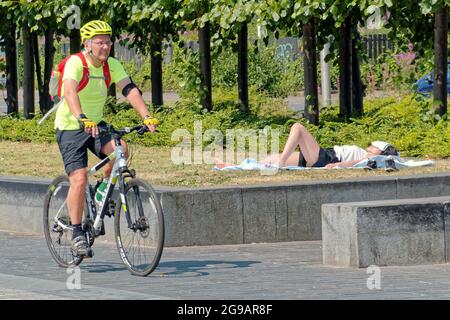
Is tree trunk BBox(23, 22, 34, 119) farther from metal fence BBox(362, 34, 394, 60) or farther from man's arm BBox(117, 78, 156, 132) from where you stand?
metal fence BBox(362, 34, 394, 60)

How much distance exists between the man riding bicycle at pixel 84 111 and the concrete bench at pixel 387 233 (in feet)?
5.63

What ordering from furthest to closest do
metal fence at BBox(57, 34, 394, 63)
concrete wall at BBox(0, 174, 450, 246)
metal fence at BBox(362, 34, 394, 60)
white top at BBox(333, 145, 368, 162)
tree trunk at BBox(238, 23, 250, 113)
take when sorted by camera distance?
metal fence at BBox(362, 34, 394, 60) → metal fence at BBox(57, 34, 394, 63) → tree trunk at BBox(238, 23, 250, 113) → white top at BBox(333, 145, 368, 162) → concrete wall at BBox(0, 174, 450, 246)

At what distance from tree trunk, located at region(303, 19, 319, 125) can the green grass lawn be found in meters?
2.65

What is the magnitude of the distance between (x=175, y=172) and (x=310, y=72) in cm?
506

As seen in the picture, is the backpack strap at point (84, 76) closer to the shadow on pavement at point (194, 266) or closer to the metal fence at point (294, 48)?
the shadow on pavement at point (194, 266)

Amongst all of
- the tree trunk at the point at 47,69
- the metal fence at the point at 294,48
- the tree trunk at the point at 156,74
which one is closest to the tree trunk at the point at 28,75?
the tree trunk at the point at 47,69

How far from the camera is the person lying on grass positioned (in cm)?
1373

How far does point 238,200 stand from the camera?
39.4 ft

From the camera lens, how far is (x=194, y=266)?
10.4 m

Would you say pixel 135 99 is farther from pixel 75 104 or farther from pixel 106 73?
pixel 75 104

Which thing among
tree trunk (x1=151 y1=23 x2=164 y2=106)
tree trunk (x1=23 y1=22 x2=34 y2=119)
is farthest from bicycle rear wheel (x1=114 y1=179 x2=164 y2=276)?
tree trunk (x1=23 y1=22 x2=34 y2=119)

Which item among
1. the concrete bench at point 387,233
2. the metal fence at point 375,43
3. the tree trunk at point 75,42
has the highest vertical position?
the metal fence at point 375,43

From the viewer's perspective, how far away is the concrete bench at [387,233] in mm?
10305

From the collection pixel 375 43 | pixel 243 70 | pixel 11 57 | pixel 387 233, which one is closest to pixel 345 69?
pixel 243 70
